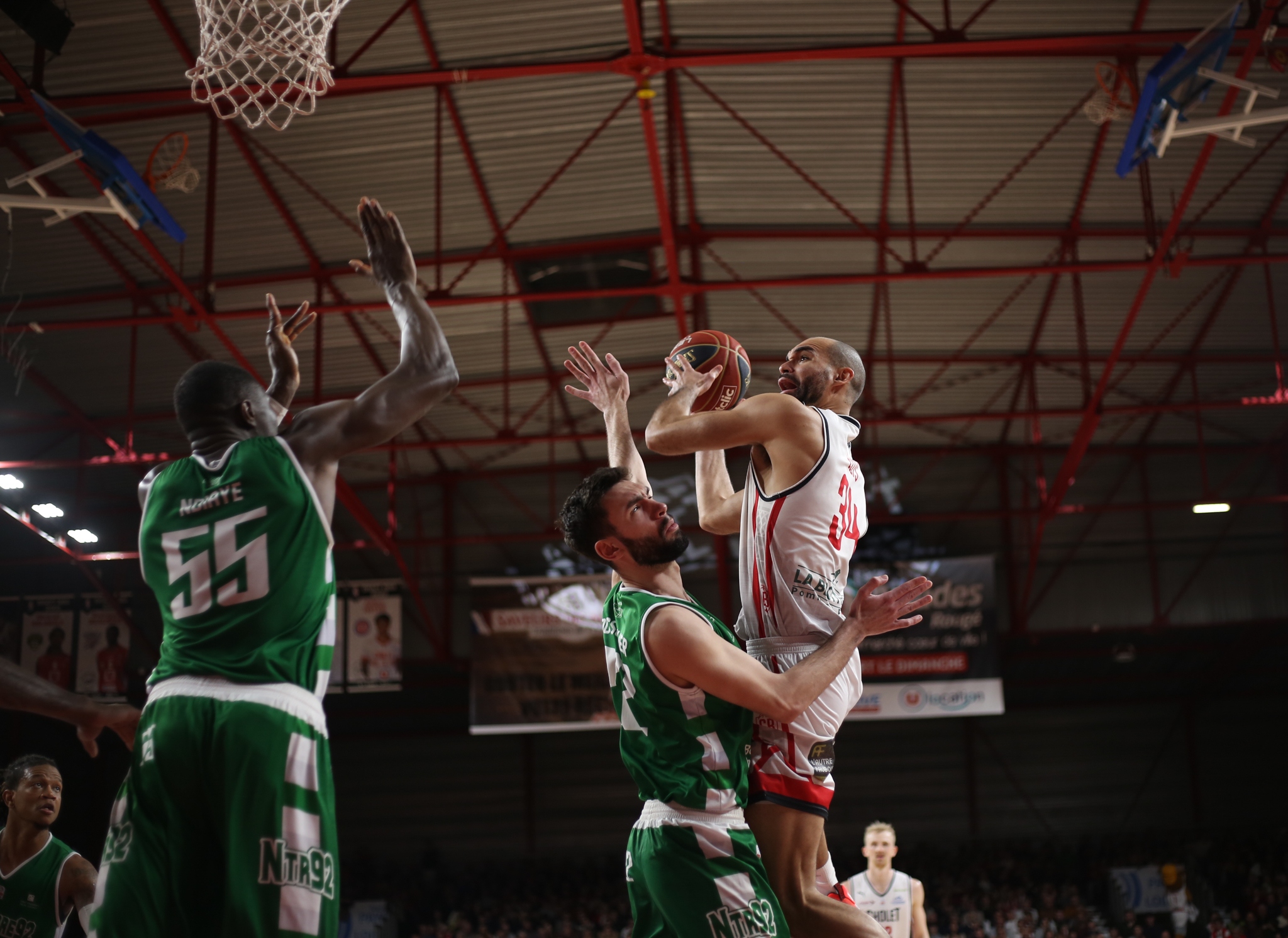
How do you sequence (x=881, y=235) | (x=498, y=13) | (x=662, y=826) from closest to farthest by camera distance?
1. (x=662, y=826)
2. (x=498, y=13)
3. (x=881, y=235)

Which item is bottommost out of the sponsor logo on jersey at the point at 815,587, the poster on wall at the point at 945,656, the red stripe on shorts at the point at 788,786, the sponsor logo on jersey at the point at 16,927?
the sponsor logo on jersey at the point at 16,927

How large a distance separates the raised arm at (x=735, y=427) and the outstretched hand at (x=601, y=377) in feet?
1.51

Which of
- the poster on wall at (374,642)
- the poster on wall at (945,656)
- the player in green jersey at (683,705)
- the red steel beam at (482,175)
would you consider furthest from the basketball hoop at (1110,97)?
the poster on wall at (374,642)

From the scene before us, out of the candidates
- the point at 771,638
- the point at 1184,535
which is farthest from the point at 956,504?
the point at 771,638

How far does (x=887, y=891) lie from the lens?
1119 centimetres

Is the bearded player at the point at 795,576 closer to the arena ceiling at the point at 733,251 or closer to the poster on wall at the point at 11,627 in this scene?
the arena ceiling at the point at 733,251

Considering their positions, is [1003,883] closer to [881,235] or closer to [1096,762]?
[1096,762]

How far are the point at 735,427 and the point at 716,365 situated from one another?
0.87 m

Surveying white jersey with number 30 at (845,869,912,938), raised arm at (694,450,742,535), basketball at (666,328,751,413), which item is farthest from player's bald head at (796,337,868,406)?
white jersey with number 30 at (845,869,912,938)

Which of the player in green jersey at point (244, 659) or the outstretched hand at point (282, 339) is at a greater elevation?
the outstretched hand at point (282, 339)

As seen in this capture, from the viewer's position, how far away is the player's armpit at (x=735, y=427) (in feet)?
15.9

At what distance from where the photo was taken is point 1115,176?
16.9m

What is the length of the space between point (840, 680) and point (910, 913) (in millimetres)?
7242

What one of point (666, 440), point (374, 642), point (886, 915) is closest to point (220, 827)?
point (666, 440)
